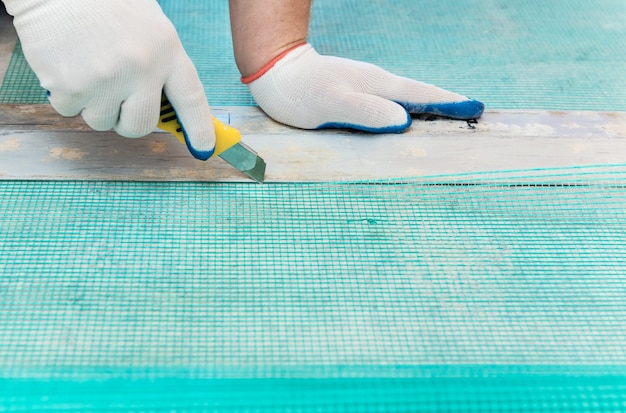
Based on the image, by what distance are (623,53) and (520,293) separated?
1098mm

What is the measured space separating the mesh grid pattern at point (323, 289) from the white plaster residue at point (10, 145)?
0.11m

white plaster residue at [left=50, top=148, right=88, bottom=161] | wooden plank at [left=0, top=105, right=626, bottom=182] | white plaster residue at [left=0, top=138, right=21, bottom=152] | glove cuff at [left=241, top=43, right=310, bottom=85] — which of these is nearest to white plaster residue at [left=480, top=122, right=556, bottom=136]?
wooden plank at [left=0, top=105, right=626, bottom=182]

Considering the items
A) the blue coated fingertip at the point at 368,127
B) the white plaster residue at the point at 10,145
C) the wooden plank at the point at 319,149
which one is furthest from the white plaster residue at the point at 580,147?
the white plaster residue at the point at 10,145

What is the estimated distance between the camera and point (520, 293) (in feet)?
3.57

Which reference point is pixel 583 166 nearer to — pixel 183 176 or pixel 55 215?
pixel 183 176

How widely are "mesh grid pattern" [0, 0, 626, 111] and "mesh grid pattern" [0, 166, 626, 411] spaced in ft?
1.27

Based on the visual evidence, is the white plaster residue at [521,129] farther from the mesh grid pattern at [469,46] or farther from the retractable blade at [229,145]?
the retractable blade at [229,145]

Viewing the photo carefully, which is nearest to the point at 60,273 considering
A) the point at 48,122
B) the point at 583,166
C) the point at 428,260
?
the point at 48,122

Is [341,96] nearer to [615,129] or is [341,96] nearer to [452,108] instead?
[452,108]

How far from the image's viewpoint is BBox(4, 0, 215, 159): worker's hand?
1040 millimetres

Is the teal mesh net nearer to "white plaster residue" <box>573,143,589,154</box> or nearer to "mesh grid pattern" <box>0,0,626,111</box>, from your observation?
"white plaster residue" <box>573,143,589,154</box>

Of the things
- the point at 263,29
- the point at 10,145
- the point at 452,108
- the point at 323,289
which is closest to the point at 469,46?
the point at 452,108

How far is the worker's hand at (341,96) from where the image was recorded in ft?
4.62

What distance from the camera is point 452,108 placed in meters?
1.48
